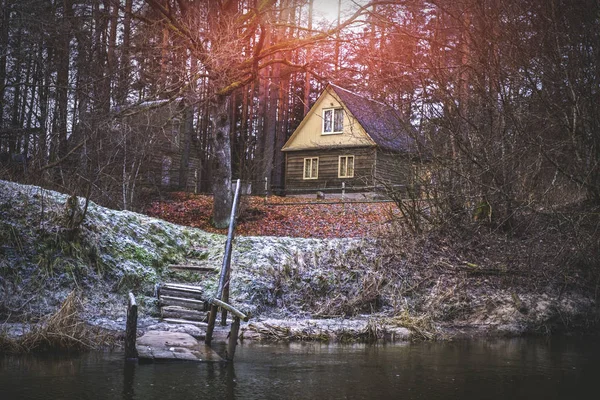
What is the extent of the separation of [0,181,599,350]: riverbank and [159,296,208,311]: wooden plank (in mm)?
409

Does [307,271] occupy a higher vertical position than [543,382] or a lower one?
higher

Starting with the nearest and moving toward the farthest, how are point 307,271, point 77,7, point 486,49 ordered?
point 486,49 < point 307,271 < point 77,7

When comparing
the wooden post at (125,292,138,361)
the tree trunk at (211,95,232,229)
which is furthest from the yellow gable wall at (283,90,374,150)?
the wooden post at (125,292,138,361)

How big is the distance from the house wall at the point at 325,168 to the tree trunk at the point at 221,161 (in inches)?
504

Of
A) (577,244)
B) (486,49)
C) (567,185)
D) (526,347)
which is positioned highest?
(486,49)

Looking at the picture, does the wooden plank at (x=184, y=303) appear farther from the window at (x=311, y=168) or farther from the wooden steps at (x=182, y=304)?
the window at (x=311, y=168)

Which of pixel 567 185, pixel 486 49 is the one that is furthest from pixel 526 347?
pixel 486 49

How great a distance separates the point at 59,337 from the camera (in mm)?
8406

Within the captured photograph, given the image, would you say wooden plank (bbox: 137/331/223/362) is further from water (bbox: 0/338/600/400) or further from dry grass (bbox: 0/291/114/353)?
dry grass (bbox: 0/291/114/353)

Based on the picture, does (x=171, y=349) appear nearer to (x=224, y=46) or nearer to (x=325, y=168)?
(x=224, y=46)

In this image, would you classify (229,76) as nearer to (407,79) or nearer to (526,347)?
(407,79)

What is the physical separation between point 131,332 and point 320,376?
2697mm

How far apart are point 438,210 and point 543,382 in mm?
8215

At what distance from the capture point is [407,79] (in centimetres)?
1372
